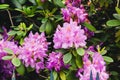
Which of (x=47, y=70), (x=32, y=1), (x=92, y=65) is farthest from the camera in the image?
(x=32, y=1)

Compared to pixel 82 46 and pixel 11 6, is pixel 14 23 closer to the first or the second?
pixel 11 6

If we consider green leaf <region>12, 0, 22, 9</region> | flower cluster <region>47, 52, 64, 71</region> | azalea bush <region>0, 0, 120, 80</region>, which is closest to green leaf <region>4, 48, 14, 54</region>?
azalea bush <region>0, 0, 120, 80</region>

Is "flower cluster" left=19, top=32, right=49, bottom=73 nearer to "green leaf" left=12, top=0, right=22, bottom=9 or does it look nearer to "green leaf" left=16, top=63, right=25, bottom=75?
"green leaf" left=16, top=63, right=25, bottom=75

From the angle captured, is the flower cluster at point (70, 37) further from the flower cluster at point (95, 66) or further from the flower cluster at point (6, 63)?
the flower cluster at point (6, 63)

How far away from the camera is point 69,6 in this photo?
211 cm

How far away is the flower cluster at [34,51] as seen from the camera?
1.93 metres

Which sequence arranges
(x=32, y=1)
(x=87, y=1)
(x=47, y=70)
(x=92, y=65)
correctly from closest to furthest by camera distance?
(x=92, y=65) < (x=47, y=70) < (x=32, y=1) < (x=87, y=1)

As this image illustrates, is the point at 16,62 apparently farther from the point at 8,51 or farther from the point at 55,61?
the point at 55,61

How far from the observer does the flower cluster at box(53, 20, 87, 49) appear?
189 cm

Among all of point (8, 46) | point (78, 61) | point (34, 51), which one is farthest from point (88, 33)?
point (8, 46)

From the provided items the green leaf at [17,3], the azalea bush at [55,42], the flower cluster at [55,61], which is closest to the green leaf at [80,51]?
the azalea bush at [55,42]

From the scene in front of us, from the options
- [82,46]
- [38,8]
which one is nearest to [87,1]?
[38,8]

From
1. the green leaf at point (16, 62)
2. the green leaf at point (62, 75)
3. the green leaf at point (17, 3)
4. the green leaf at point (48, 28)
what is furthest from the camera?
the green leaf at point (17, 3)

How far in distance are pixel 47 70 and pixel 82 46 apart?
28 cm
